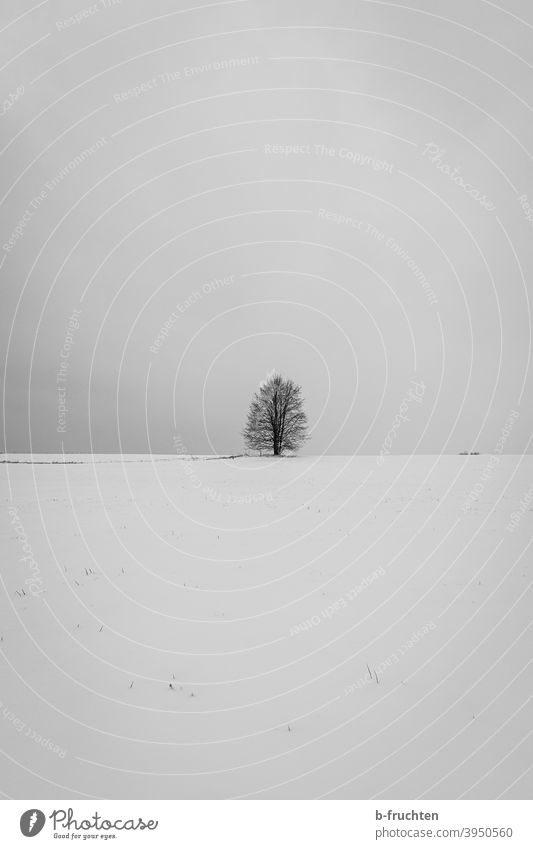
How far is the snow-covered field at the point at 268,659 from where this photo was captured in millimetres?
3803

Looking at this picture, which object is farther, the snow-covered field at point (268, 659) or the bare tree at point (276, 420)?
the bare tree at point (276, 420)

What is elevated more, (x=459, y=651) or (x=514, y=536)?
(x=514, y=536)

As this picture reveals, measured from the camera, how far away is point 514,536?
10250 mm

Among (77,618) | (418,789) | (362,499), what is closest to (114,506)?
(77,618)

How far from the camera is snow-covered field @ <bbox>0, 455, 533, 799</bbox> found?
3.80m

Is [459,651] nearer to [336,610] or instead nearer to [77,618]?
[336,610]

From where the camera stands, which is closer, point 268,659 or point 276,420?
point 268,659

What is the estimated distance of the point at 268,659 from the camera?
17.9ft

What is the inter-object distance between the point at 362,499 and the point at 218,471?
43.6 feet

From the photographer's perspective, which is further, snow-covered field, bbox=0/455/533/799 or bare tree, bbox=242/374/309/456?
bare tree, bbox=242/374/309/456

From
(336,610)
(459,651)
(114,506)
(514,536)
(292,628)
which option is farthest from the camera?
(114,506)

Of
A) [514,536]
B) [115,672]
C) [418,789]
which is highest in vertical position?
[514,536]

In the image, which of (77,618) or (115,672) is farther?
(77,618)

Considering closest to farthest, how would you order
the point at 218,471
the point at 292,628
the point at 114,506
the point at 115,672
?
the point at 115,672
the point at 292,628
the point at 114,506
the point at 218,471
